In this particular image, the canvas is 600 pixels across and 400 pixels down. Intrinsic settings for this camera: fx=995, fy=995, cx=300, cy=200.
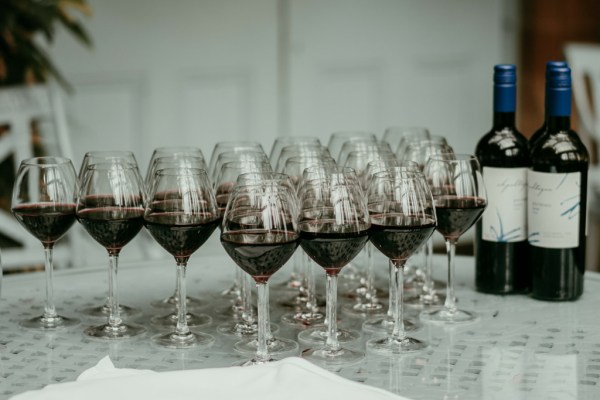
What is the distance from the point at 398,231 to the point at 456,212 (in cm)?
20

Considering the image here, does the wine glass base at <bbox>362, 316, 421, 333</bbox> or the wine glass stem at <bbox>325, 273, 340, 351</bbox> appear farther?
the wine glass base at <bbox>362, 316, 421, 333</bbox>

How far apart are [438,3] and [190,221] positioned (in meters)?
3.18

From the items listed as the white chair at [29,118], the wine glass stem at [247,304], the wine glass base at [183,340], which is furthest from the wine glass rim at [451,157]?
the white chair at [29,118]

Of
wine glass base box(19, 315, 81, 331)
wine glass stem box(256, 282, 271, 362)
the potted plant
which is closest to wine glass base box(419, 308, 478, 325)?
wine glass stem box(256, 282, 271, 362)

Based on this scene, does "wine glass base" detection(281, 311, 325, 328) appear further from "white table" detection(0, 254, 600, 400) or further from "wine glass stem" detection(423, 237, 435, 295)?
"wine glass stem" detection(423, 237, 435, 295)

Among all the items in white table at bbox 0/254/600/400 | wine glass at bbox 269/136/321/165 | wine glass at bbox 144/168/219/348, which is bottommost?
white table at bbox 0/254/600/400

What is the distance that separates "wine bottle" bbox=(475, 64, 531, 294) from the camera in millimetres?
1593

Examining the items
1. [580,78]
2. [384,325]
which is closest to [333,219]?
[384,325]

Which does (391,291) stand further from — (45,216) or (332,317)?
(45,216)

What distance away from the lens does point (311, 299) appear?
155 centimetres

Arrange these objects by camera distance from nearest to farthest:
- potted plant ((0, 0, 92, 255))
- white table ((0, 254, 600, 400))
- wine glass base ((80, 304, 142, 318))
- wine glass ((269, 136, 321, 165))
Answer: white table ((0, 254, 600, 400)), wine glass base ((80, 304, 142, 318)), wine glass ((269, 136, 321, 165)), potted plant ((0, 0, 92, 255))

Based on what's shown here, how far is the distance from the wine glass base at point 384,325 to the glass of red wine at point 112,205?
1.11 feet

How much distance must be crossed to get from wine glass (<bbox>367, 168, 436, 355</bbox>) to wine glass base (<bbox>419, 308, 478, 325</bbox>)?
0.14m

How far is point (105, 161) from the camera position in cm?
146
